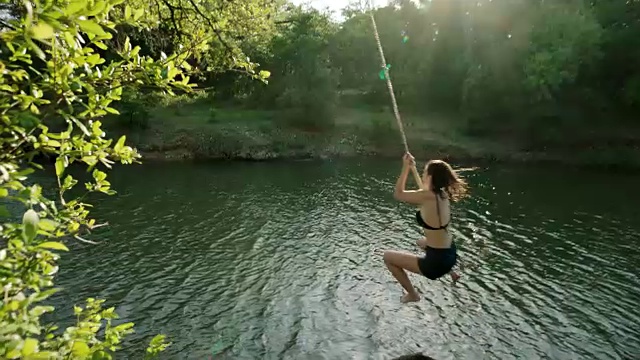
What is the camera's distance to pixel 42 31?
6.12ft

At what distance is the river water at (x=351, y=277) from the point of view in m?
13.2

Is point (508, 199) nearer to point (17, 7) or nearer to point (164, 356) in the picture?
point (164, 356)

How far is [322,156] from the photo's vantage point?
51.5 meters

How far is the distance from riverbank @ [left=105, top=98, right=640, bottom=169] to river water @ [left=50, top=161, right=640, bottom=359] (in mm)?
16208

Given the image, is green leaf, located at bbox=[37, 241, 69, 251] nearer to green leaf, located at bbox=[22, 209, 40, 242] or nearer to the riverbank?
green leaf, located at bbox=[22, 209, 40, 242]

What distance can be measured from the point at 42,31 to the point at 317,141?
51.4 m

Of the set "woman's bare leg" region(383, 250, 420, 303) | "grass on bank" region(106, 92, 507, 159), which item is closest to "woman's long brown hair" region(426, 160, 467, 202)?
"woman's bare leg" region(383, 250, 420, 303)

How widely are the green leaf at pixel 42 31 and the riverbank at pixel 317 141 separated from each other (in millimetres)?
48425

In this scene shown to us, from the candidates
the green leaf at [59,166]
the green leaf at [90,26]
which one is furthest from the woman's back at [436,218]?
the green leaf at [90,26]

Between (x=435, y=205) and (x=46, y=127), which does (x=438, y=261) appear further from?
(x=46, y=127)

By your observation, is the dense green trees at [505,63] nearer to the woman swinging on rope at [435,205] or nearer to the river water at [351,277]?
the river water at [351,277]

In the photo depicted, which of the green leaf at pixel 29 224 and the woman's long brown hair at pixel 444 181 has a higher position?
the green leaf at pixel 29 224

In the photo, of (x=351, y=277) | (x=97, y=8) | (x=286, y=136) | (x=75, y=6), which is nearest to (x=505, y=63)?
(x=286, y=136)

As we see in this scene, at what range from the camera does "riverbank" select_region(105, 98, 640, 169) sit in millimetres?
49406
